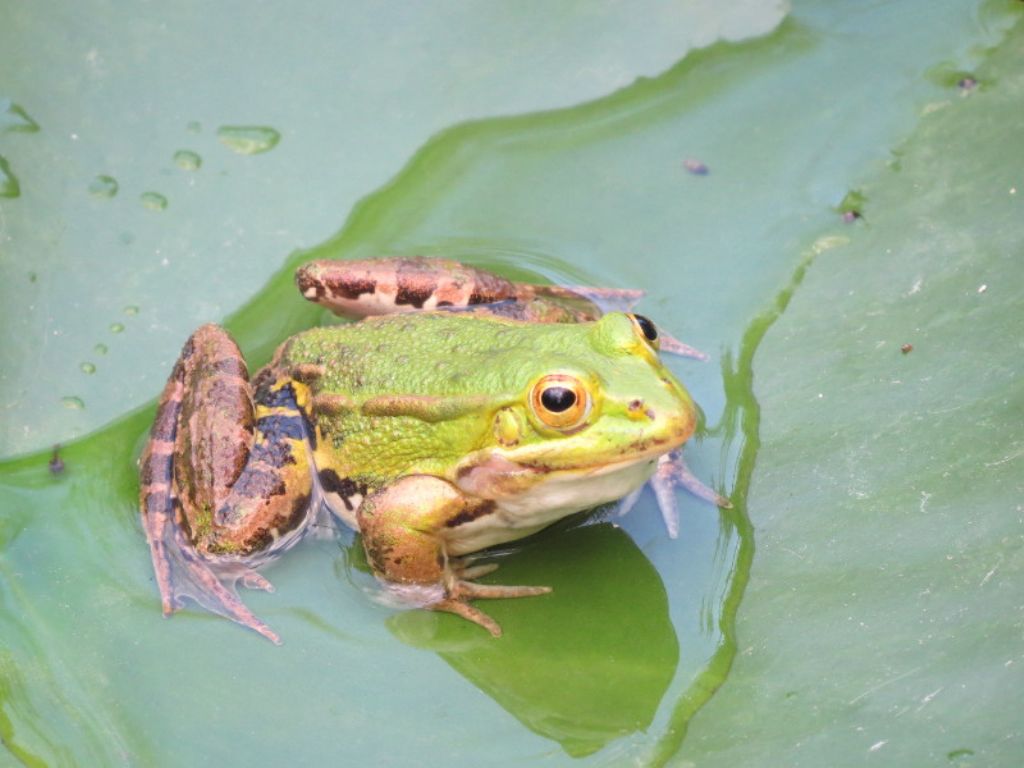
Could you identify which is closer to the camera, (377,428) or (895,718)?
(895,718)

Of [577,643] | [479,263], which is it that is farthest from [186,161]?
[577,643]

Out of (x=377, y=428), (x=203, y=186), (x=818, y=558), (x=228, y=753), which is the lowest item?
(x=228, y=753)

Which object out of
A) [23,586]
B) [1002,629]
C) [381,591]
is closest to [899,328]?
[1002,629]

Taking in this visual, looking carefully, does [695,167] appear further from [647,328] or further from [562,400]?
[562,400]

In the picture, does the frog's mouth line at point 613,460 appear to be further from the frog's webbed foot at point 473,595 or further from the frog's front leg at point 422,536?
the frog's webbed foot at point 473,595

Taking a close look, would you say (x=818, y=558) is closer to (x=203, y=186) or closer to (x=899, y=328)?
(x=899, y=328)

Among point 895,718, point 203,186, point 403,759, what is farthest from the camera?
point 203,186
